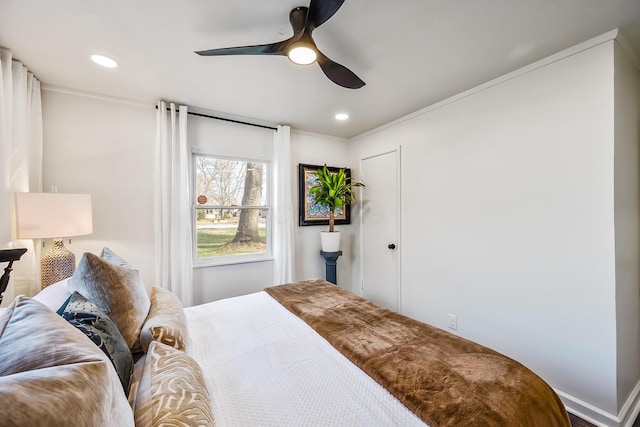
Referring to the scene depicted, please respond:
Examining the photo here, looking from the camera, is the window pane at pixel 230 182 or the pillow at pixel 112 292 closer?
the pillow at pixel 112 292

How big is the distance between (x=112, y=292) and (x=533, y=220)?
8.85ft

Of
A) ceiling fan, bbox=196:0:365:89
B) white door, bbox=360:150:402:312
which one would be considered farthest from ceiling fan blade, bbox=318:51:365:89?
white door, bbox=360:150:402:312

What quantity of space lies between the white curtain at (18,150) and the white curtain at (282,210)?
2055 mm

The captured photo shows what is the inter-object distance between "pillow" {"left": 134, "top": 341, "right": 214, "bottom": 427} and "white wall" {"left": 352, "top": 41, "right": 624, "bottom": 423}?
2.26 meters

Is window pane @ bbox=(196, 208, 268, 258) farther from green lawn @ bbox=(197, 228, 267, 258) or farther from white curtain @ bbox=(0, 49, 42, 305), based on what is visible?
white curtain @ bbox=(0, 49, 42, 305)

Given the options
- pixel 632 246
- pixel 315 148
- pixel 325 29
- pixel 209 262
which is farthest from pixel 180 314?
pixel 632 246

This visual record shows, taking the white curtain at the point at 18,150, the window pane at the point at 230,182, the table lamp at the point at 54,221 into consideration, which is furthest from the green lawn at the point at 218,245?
the white curtain at the point at 18,150

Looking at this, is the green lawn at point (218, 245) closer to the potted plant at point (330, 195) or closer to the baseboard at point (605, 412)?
the potted plant at point (330, 195)

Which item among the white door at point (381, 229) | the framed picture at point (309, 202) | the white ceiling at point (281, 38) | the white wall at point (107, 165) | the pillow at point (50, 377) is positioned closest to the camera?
the pillow at point (50, 377)

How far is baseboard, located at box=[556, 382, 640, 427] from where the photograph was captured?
1600 millimetres

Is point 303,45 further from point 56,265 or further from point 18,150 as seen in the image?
point 56,265

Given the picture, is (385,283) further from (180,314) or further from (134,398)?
(134,398)

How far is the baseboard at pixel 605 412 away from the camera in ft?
5.25

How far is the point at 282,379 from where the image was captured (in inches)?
43.3
